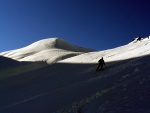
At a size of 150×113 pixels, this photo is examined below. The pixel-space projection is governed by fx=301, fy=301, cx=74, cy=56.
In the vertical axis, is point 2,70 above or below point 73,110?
above

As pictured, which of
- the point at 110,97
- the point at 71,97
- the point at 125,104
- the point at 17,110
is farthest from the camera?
the point at 17,110

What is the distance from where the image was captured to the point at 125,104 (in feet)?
47.1

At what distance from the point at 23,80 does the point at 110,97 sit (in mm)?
26555

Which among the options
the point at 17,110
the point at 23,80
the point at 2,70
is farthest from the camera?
the point at 2,70

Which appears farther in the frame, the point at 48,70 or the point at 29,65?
the point at 29,65

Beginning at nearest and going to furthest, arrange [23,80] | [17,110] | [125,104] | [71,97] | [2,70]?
[125,104]
[71,97]
[17,110]
[23,80]
[2,70]

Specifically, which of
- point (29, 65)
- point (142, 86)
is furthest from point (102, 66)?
point (29, 65)

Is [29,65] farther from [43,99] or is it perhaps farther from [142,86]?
[142,86]

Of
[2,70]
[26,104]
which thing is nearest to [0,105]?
[26,104]

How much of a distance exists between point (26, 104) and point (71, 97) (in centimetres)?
492

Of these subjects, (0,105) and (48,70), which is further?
(48,70)

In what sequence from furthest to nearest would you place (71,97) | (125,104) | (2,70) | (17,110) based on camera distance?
(2,70) < (17,110) < (71,97) < (125,104)

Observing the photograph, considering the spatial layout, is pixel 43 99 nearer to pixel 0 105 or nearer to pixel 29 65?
pixel 0 105

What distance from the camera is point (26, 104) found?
2355 centimetres
